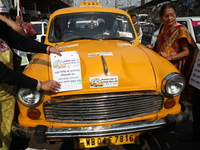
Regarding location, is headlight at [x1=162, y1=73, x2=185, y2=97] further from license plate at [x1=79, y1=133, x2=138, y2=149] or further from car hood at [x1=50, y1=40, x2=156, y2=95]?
license plate at [x1=79, y1=133, x2=138, y2=149]

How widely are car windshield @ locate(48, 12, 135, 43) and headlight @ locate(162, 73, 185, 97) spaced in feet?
4.90

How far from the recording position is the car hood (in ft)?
7.24

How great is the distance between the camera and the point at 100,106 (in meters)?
2.19

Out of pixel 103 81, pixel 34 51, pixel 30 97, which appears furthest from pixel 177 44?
pixel 30 97

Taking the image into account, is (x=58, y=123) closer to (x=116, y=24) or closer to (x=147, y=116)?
(x=147, y=116)

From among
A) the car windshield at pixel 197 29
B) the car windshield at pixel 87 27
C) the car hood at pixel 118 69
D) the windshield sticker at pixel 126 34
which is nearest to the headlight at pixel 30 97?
the car hood at pixel 118 69

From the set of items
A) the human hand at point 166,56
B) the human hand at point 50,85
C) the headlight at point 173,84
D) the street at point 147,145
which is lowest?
the street at point 147,145

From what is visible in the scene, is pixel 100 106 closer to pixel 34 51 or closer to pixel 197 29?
pixel 34 51

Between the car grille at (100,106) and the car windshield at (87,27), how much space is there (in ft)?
5.10

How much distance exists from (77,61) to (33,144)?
1.66m

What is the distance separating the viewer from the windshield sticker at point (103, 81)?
2.18 metres

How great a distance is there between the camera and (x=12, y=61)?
2305mm

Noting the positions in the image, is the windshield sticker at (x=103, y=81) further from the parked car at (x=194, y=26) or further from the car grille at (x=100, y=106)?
the parked car at (x=194, y=26)

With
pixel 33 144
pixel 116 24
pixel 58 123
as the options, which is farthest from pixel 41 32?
pixel 58 123
